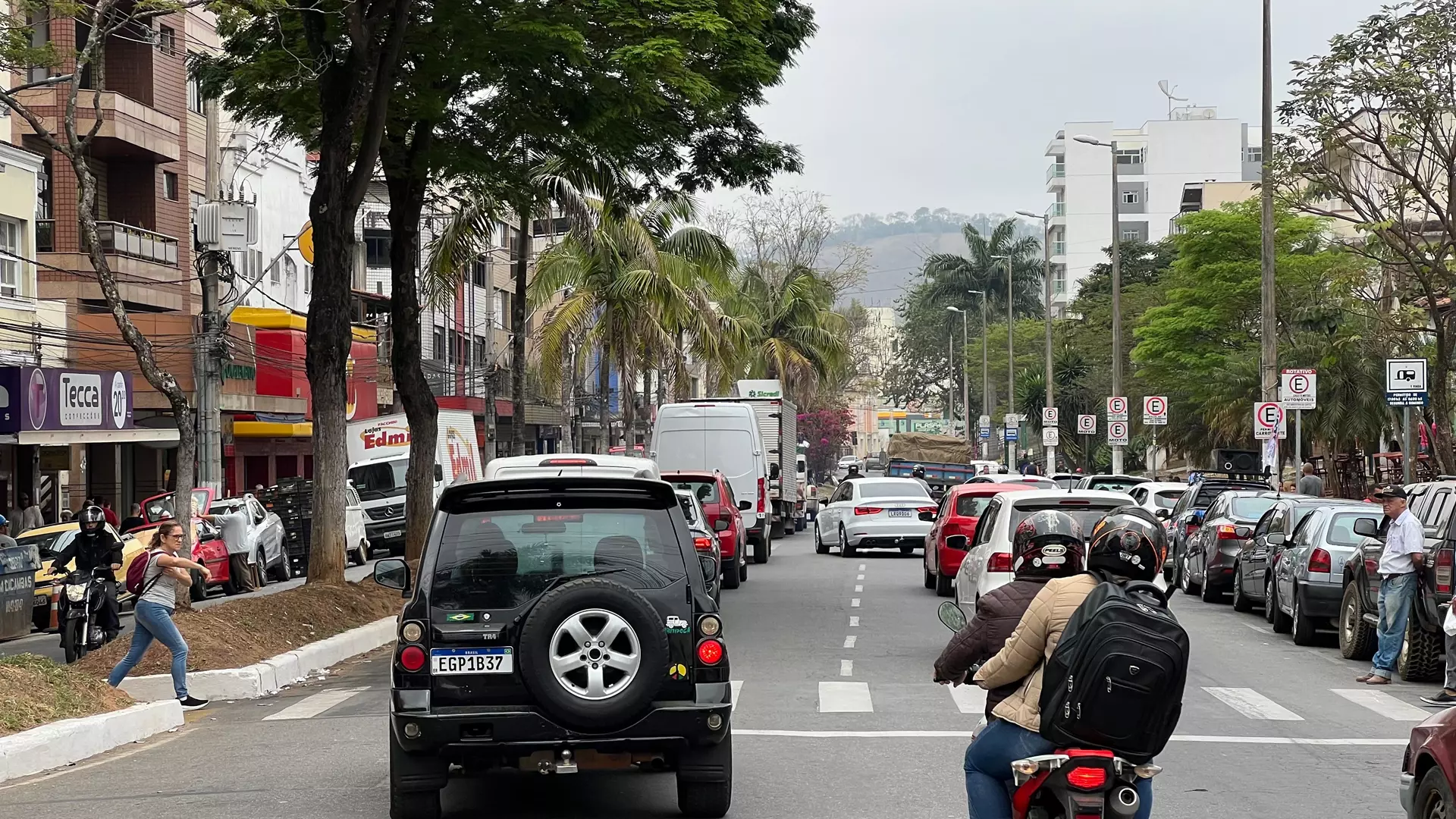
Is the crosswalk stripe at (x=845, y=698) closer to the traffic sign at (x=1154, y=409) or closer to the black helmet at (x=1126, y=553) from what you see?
the black helmet at (x=1126, y=553)

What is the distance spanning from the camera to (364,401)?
52125 millimetres

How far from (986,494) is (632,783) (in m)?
14.1

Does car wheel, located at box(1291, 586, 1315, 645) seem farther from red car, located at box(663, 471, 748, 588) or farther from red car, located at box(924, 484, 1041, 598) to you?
red car, located at box(663, 471, 748, 588)

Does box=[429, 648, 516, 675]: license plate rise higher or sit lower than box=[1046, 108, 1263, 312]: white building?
lower

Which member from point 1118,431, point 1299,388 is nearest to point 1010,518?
point 1299,388

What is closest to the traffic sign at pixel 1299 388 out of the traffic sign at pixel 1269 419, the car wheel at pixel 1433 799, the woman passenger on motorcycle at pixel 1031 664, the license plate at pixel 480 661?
the traffic sign at pixel 1269 419

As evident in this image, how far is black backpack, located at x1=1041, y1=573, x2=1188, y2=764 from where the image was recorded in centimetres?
514

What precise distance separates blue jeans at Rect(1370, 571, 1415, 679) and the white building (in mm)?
94926

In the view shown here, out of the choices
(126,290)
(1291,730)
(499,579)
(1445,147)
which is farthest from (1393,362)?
(126,290)

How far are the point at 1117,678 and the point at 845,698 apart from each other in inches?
335

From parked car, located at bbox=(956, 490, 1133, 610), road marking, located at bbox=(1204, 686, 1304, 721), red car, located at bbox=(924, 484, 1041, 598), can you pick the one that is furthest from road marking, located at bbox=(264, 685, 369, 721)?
red car, located at bbox=(924, 484, 1041, 598)

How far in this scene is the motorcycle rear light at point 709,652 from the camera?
8055 millimetres

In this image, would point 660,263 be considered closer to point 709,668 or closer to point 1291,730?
point 1291,730

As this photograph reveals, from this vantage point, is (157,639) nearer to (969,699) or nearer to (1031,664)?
(969,699)
